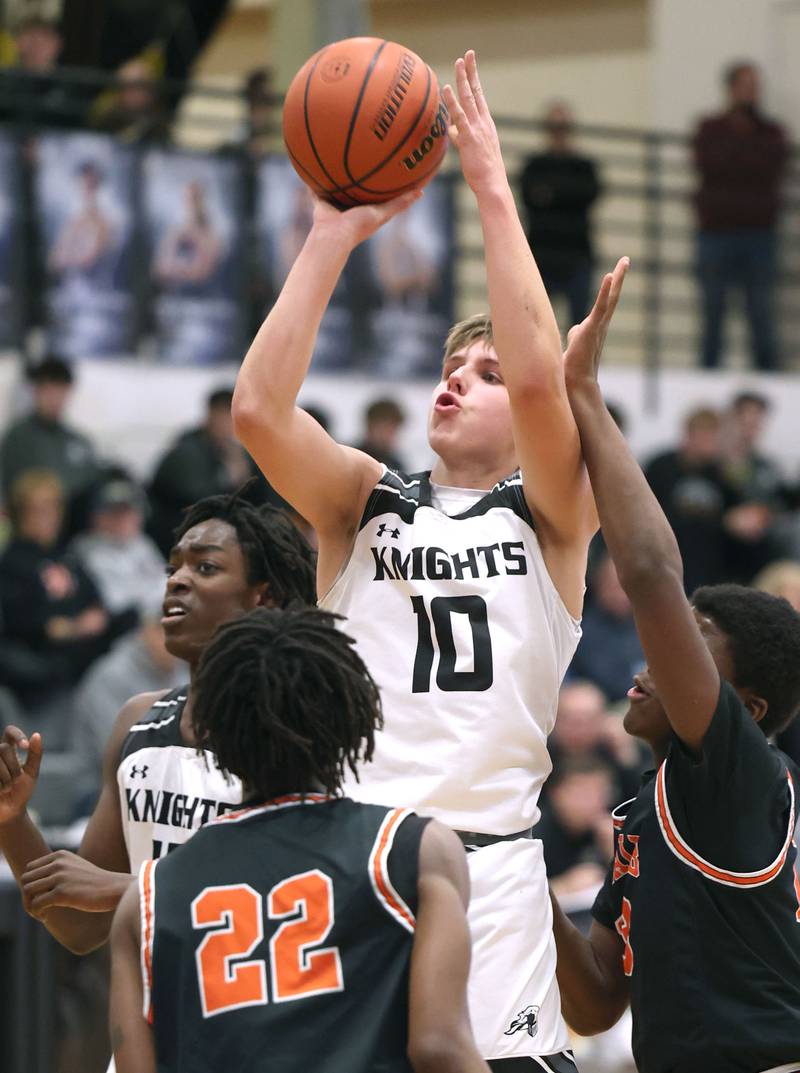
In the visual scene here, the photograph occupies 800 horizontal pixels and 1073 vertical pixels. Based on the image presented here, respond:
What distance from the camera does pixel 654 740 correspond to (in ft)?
11.9

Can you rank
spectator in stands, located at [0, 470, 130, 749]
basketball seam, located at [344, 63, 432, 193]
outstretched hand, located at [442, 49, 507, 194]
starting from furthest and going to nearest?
spectator in stands, located at [0, 470, 130, 749]
basketball seam, located at [344, 63, 432, 193]
outstretched hand, located at [442, 49, 507, 194]

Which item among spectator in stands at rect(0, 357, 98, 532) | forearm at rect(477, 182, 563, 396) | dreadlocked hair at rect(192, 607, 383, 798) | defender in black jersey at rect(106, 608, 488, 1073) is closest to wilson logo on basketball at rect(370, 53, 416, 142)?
forearm at rect(477, 182, 563, 396)

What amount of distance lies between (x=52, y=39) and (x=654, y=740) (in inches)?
355

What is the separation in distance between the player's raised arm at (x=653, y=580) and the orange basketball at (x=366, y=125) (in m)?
0.58

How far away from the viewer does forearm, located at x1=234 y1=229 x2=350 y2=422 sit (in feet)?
11.5

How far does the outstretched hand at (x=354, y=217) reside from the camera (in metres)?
3.67

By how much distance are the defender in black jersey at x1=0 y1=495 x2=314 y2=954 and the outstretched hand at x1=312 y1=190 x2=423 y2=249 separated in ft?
2.76

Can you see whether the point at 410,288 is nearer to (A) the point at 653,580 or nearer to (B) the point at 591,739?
(B) the point at 591,739

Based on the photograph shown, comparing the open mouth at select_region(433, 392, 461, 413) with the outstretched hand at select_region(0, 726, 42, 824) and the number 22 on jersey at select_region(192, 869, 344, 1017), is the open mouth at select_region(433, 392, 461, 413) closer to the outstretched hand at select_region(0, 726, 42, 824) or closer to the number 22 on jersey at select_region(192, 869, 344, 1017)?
the outstretched hand at select_region(0, 726, 42, 824)

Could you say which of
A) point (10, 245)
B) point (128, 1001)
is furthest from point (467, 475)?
point (10, 245)

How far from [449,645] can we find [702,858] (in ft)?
2.10

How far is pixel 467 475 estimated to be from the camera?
3.83 metres

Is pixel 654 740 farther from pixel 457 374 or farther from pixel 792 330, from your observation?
pixel 792 330

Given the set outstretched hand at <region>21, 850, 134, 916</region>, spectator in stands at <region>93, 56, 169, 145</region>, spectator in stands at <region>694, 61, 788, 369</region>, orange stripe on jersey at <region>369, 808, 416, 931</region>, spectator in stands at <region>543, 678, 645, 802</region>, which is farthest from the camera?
spectator in stands at <region>694, 61, 788, 369</region>
